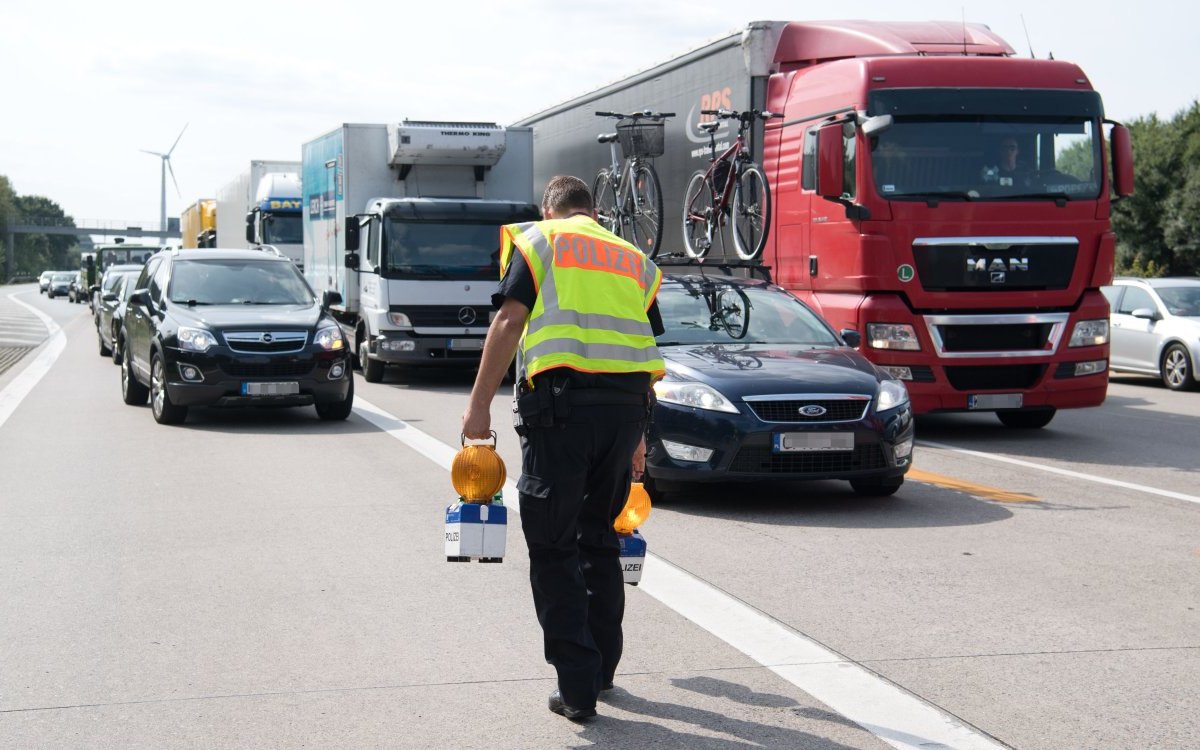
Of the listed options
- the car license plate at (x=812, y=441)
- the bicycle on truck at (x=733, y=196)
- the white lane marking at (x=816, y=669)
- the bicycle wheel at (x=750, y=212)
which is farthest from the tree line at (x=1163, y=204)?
the white lane marking at (x=816, y=669)

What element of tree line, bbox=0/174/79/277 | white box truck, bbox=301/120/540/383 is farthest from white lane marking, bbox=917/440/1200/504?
tree line, bbox=0/174/79/277

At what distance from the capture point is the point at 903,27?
1436cm

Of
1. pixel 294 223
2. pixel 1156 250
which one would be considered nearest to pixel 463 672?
pixel 294 223

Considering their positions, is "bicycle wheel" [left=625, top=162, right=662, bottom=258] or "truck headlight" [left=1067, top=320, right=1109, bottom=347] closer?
"truck headlight" [left=1067, top=320, right=1109, bottom=347]

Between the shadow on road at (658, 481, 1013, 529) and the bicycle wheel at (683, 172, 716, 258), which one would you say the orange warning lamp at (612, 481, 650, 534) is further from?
the bicycle wheel at (683, 172, 716, 258)

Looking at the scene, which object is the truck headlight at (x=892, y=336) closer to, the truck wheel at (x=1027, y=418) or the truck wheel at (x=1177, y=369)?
the truck wheel at (x=1027, y=418)

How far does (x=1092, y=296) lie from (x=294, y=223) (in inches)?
740

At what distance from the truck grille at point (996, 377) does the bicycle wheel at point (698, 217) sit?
3248 mm

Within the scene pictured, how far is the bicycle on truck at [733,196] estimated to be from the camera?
14.1 m

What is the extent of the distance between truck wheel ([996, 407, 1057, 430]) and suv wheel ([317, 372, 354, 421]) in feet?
20.8

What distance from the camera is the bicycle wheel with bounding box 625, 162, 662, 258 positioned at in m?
15.9

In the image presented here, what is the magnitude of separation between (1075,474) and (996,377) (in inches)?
84.9

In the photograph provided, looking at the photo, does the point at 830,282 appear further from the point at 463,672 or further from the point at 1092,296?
the point at 463,672

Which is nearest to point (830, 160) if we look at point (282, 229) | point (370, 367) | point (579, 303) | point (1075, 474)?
point (1075, 474)
